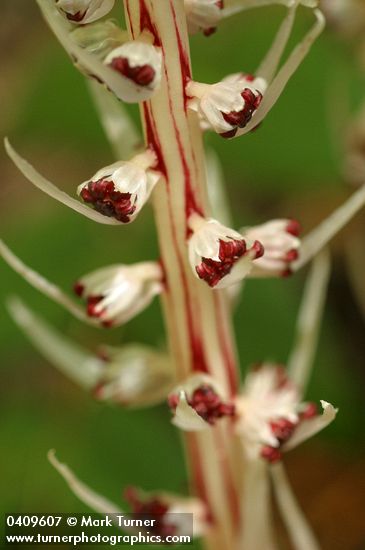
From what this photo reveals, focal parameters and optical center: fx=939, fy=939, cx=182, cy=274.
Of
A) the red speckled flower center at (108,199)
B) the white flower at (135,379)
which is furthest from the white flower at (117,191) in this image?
the white flower at (135,379)

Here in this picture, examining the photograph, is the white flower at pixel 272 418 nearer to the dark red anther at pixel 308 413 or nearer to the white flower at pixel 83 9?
the dark red anther at pixel 308 413

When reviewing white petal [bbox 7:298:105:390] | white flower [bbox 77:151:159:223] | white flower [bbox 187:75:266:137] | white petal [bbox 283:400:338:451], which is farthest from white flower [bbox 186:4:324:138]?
white petal [bbox 7:298:105:390]

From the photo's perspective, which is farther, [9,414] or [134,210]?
[9,414]

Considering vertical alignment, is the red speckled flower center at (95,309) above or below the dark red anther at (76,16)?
below

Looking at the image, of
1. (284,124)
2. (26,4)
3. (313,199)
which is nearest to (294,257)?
(284,124)

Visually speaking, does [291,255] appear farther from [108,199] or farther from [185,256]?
[108,199]

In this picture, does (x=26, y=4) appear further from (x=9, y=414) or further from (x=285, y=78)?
(x=285, y=78)
